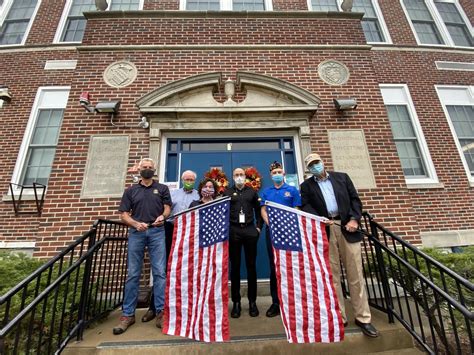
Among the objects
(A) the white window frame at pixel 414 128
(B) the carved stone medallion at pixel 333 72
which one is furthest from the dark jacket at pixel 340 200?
(A) the white window frame at pixel 414 128

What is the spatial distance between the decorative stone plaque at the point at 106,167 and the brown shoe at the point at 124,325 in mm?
2128

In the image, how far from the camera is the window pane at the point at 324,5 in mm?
7723

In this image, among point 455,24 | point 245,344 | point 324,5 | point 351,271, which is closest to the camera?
point 245,344

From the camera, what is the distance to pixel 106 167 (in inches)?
180

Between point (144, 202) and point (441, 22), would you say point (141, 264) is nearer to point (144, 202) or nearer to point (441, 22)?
point (144, 202)

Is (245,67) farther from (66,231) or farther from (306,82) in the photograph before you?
(66,231)

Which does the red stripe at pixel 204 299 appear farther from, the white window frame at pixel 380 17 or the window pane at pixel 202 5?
the white window frame at pixel 380 17

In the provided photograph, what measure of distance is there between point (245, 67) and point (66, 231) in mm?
4542

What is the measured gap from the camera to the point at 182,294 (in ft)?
8.86

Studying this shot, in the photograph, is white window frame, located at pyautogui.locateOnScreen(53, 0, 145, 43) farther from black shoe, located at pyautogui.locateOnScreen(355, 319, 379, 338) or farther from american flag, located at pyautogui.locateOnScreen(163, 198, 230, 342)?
black shoe, located at pyautogui.locateOnScreen(355, 319, 379, 338)

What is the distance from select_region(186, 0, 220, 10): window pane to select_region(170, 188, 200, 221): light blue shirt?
6.02 m

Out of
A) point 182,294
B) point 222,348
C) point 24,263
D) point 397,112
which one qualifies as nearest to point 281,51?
point 397,112

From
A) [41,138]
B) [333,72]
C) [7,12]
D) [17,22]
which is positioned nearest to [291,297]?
[333,72]

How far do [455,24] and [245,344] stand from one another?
1161cm
